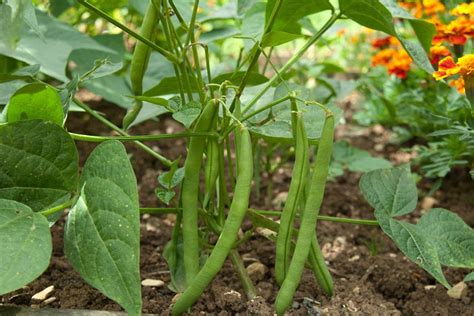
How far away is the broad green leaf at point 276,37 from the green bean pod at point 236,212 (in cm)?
23

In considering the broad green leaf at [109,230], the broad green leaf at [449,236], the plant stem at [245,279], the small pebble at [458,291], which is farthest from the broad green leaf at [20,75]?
the small pebble at [458,291]

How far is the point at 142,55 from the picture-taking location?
1.45m

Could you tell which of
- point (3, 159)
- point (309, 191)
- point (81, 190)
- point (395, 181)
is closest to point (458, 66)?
point (395, 181)

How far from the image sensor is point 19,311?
132cm

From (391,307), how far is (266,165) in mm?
778

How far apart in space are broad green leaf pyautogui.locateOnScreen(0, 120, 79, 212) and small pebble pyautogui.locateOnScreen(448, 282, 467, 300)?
91cm

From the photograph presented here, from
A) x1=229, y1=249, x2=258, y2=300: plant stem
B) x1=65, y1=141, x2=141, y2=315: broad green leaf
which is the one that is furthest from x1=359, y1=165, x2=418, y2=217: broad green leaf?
x1=65, y1=141, x2=141, y2=315: broad green leaf

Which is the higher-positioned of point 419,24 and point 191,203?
point 419,24

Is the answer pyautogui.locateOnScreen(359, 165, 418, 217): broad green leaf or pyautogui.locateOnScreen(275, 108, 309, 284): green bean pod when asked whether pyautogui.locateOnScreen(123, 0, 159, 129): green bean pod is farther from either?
pyautogui.locateOnScreen(359, 165, 418, 217): broad green leaf

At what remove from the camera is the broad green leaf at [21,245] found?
1.05 meters

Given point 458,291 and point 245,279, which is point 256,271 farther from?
point 458,291

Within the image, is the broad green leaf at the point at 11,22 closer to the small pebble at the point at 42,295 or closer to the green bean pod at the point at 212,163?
the green bean pod at the point at 212,163

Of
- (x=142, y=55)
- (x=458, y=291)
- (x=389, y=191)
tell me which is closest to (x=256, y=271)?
(x=389, y=191)

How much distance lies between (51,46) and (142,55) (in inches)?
29.7
